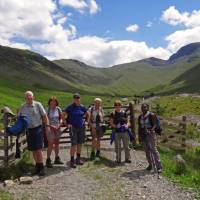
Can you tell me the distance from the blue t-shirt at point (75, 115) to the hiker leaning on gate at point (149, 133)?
208 cm

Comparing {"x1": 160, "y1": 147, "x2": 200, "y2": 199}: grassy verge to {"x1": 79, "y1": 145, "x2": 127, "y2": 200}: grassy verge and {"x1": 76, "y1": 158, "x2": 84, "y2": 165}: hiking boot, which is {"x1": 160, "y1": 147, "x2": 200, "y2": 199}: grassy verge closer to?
{"x1": 79, "y1": 145, "x2": 127, "y2": 200}: grassy verge

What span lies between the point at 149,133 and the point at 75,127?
257cm

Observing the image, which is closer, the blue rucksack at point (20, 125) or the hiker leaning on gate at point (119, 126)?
the blue rucksack at point (20, 125)

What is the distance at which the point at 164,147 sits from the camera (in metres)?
22.6

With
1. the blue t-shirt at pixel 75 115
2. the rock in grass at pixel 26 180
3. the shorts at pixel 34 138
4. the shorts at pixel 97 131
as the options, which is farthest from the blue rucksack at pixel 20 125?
the shorts at pixel 97 131

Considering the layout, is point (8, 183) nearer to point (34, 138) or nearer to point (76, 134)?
point (34, 138)

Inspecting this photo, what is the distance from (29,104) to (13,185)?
8.19ft

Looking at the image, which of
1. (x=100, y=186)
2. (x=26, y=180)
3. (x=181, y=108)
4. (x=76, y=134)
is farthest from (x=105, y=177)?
(x=181, y=108)

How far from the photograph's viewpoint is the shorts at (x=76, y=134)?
53.0ft

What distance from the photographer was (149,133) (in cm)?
1577

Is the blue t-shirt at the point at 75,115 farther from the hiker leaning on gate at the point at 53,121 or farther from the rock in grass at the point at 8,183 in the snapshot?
the rock in grass at the point at 8,183

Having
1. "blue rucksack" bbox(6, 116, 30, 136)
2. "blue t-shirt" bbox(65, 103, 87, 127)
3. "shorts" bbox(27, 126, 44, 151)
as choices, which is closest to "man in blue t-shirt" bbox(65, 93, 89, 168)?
"blue t-shirt" bbox(65, 103, 87, 127)

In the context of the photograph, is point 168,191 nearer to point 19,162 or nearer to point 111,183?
point 111,183

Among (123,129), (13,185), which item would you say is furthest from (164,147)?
(13,185)
